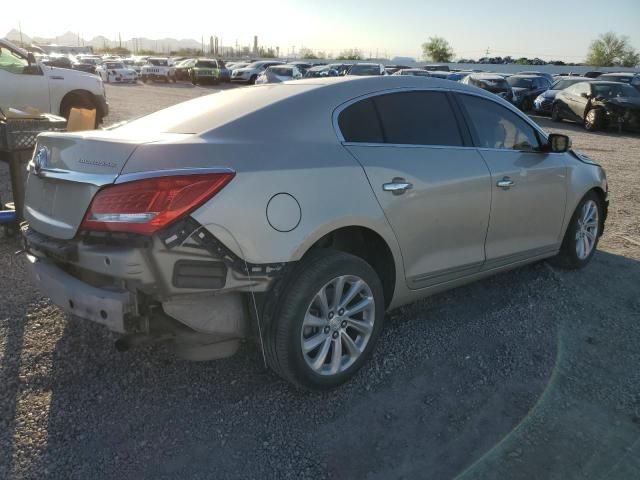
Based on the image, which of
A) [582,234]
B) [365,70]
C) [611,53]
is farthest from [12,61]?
[611,53]

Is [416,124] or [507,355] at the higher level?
[416,124]

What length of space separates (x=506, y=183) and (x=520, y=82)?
74.7 ft

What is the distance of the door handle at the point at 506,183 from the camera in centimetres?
407

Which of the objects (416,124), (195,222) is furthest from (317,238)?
(416,124)

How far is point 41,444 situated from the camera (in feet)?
9.07

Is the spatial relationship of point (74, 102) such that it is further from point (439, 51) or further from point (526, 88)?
point (439, 51)

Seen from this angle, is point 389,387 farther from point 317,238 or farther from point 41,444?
point 41,444

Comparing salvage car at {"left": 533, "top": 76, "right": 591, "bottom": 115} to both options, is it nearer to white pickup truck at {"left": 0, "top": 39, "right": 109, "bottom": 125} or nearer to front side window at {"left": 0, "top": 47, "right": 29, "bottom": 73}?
white pickup truck at {"left": 0, "top": 39, "right": 109, "bottom": 125}

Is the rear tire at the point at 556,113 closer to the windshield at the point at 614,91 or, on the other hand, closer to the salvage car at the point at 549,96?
the salvage car at the point at 549,96

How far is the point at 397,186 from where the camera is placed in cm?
337

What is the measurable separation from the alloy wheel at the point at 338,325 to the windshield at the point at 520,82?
23.7 metres

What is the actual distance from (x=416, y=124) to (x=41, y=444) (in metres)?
2.80

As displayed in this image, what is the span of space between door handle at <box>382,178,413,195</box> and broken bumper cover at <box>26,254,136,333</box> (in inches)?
60.2

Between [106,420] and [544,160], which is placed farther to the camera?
[544,160]
